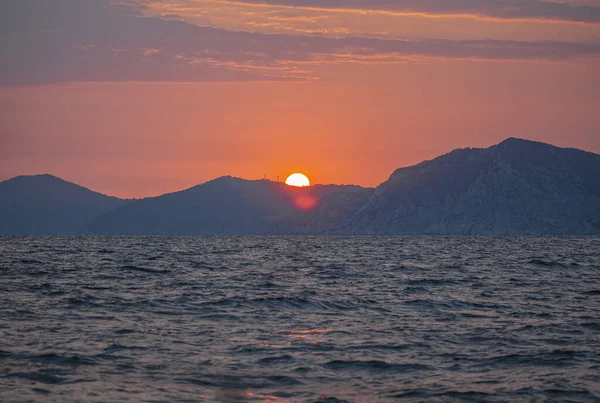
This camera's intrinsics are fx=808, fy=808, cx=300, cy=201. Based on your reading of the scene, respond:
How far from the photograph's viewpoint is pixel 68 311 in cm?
3388

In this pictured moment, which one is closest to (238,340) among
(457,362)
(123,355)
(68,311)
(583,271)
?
(123,355)

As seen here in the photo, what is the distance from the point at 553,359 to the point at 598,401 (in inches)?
205

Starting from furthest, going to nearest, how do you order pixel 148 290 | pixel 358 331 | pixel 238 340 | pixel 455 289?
pixel 455 289
pixel 148 290
pixel 358 331
pixel 238 340

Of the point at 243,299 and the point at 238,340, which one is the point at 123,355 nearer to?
the point at 238,340

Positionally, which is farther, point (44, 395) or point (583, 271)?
point (583, 271)

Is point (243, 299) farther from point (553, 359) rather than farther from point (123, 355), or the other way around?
point (553, 359)

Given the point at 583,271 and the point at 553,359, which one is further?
the point at 583,271

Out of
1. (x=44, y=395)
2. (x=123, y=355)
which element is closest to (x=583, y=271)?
(x=123, y=355)

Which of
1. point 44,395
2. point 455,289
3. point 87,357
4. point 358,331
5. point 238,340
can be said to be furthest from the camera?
point 455,289

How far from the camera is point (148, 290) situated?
44406 mm

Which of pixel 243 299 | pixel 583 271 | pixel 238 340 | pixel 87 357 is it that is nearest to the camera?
pixel 87 357

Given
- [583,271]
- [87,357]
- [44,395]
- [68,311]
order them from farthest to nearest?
[583,271] → [68,311] → [87,357] → [44,395]

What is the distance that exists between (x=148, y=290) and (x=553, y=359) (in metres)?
25.3

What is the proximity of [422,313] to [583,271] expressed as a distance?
3774cm
